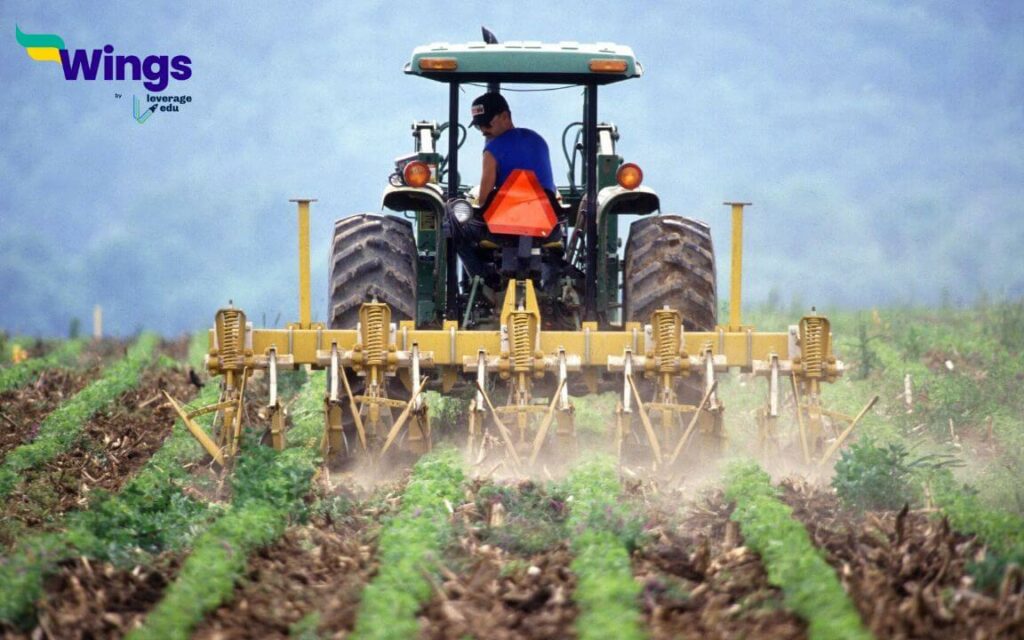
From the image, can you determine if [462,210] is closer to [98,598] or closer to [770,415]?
[770,415]

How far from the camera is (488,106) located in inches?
429

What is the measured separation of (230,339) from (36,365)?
8021 millimetres

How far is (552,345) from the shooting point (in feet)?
33.8

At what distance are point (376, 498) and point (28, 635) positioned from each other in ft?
9.46

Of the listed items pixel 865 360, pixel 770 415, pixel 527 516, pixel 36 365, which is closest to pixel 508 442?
pixel 527 516

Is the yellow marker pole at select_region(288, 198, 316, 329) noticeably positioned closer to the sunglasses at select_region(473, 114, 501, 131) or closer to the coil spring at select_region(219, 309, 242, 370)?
the coil spring at select_region(219, 309, 242, 370)

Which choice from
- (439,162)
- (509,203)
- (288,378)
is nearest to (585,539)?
(509,203)

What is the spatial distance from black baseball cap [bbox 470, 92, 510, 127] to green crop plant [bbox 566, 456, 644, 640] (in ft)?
9.52

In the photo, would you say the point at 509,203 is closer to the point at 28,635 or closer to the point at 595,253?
the point at 595,253

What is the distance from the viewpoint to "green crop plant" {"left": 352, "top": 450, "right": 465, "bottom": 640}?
6160 millimetres

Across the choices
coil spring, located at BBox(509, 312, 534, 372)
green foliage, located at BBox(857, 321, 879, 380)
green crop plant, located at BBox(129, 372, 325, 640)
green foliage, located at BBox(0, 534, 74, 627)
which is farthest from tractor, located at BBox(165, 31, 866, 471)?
green foliage, located at BBox(857, 321, 879, 380)

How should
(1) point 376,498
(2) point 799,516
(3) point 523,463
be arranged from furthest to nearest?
1. (3) point 523,463
2. (1) point 376,498
3. (2) point 799,516

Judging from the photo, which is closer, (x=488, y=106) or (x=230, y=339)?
(x=230, y=339)

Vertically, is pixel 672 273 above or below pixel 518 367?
above
